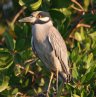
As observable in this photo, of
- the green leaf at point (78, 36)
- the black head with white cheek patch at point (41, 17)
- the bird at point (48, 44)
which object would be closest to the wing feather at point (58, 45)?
the bird at point (48, 44)

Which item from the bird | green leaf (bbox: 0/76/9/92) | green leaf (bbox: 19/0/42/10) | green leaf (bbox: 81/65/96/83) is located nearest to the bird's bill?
the bird

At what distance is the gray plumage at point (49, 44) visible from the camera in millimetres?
5332

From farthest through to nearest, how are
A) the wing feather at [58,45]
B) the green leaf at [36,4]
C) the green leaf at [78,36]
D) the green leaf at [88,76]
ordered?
the green leaf at [78,36]
the wing feather at [58,45]
the green leaf at [36,4]
the green leaf at [88,76]

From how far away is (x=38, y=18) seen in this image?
5.45 metres

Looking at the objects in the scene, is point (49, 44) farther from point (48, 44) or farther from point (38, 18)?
point (38, 18)

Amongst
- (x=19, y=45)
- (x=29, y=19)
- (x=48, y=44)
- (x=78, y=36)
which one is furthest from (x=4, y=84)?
(x=78, y=36)

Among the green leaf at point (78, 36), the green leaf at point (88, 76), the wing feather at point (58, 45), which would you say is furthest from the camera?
the green leaf at point (78, 36)

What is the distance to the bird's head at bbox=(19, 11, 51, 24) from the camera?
5372mm

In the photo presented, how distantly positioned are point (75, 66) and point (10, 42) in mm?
724

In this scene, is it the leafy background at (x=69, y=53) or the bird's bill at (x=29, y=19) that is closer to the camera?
the leafy background at (x=69, y=53)

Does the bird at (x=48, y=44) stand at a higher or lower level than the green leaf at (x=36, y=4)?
lower

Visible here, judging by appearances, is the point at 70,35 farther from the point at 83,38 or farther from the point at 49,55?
the point at 49,55

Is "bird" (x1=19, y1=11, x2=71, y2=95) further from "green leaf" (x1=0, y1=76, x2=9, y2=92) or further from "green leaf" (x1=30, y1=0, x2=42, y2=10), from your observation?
"green leaf" (x1=0, y1=76, x2=9, y2=92)

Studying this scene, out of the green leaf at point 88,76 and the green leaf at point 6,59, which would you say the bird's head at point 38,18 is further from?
the green leaf at point 88,76
